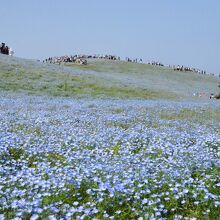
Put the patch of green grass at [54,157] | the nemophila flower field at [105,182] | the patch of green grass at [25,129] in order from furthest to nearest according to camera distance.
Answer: the patch of green grass at [25,129] < the patch of green grass at [54,157] < the nemophila flower field at [105,182]

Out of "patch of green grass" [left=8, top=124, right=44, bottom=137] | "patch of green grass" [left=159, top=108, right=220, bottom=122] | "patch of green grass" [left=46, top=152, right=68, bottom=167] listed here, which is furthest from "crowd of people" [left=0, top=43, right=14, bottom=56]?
"patch of green grass" [left=46, top=152, right=68, bottom=167]

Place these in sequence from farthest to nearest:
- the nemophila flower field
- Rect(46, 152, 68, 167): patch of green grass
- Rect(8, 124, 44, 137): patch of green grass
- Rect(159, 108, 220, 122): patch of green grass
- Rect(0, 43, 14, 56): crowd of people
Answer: Rect(0, 43, 14, 56): crowd of people → Rect(159, 108, 220, 122): patch of green grass → Rect(8, 124, 44, 137): patch of green grass → Rect(46, 152, 68, 167): patch of green grass → the nemophila flower field

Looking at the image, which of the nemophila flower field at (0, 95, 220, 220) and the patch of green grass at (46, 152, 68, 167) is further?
the patch of green grass at (46, 152, 68, 167)

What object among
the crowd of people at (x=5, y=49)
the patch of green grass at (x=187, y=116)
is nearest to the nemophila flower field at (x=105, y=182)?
the patch of green grass at (x=187, y=116)

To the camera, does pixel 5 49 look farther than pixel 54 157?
Yes

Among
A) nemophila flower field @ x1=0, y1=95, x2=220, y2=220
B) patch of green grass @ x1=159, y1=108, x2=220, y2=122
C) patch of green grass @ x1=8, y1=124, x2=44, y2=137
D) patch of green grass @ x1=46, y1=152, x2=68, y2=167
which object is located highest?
nemophila flower field @ x1=0, y1=95, x2=220, y2=220

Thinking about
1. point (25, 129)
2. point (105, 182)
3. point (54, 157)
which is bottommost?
point (25, 129)

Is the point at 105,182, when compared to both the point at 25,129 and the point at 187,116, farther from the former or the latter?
the point at 187,116

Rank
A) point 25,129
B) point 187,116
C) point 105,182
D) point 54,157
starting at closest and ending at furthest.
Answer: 1. point 105,182
2. point 54,157
3. point 25,129
4. point 187,116

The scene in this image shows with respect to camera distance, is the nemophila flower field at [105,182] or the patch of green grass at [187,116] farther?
the patch of green grass at [187,116]

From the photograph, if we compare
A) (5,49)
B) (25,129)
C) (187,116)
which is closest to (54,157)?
(25,129)

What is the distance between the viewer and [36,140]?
973 cm

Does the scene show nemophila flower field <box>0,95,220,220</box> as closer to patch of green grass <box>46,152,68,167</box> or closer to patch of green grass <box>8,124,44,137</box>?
patch of green grass <box>46,152,68,167</box>

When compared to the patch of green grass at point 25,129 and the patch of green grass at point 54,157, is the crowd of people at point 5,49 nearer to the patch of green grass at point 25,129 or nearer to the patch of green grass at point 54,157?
the patch of green grass at point 25,129
